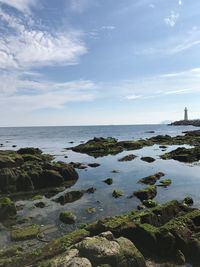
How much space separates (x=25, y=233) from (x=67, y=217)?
3.65 m

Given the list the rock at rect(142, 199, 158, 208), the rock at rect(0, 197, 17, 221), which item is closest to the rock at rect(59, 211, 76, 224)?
the rock at rect(0, 197, 17, 221)

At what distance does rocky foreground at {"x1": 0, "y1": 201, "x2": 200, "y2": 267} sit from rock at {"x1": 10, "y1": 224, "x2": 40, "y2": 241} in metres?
1.80

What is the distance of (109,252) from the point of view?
1387 cm

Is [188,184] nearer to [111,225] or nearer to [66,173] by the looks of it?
[66,173]

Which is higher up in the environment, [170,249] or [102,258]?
[102,258]

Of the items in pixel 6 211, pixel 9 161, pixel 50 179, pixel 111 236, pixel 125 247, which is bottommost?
pixel 6 211

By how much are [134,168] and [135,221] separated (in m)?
26.9

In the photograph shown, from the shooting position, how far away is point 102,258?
13586 mm

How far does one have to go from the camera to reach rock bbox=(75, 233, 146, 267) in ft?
44.7

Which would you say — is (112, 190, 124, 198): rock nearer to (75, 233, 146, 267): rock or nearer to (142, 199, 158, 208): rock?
(142, 199, 158, 208): rock

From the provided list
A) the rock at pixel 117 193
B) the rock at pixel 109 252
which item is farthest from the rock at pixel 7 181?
the rock at pixel 109 252

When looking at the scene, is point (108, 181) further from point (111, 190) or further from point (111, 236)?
point (111, 236)

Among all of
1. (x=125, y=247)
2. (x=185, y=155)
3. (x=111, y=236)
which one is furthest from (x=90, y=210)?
(x=185, y=155)

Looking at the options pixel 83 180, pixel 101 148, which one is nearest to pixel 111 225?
pixel 83 180
